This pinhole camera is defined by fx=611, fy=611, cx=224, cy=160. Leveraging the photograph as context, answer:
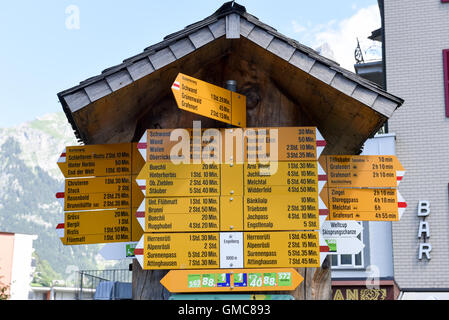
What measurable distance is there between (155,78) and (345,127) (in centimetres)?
188

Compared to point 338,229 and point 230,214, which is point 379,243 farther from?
point 230,214

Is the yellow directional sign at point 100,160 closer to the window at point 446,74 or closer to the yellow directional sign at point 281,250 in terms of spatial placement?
the yellow directional sign at point 281,250

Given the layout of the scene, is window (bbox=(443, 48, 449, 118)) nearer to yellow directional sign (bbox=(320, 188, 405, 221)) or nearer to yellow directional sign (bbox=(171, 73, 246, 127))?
yellow directional sign (bbox=(320, 188, 405, 221))

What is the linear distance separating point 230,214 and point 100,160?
1.37 metres

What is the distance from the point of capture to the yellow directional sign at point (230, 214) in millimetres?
5332

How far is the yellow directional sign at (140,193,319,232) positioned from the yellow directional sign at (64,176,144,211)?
0.40 m

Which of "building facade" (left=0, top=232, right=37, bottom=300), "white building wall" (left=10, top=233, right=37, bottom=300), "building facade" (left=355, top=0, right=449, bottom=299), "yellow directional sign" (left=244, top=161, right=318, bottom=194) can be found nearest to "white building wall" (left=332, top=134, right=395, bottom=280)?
"building facade" (left=355, top=0, right=449, bottom=299)

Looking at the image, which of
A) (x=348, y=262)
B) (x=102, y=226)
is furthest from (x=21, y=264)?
(x=102, y=226)

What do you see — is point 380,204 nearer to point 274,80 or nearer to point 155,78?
point 274,80

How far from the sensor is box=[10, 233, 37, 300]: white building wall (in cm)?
5719

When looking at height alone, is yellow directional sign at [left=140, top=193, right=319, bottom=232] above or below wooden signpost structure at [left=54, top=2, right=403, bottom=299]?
below

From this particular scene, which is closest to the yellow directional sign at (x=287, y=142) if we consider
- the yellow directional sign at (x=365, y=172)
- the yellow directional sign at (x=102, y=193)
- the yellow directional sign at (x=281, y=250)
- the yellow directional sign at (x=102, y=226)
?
the yellow directional sign at (x=365, y=172)

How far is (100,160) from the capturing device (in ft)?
18.9

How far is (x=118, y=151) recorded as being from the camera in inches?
229
